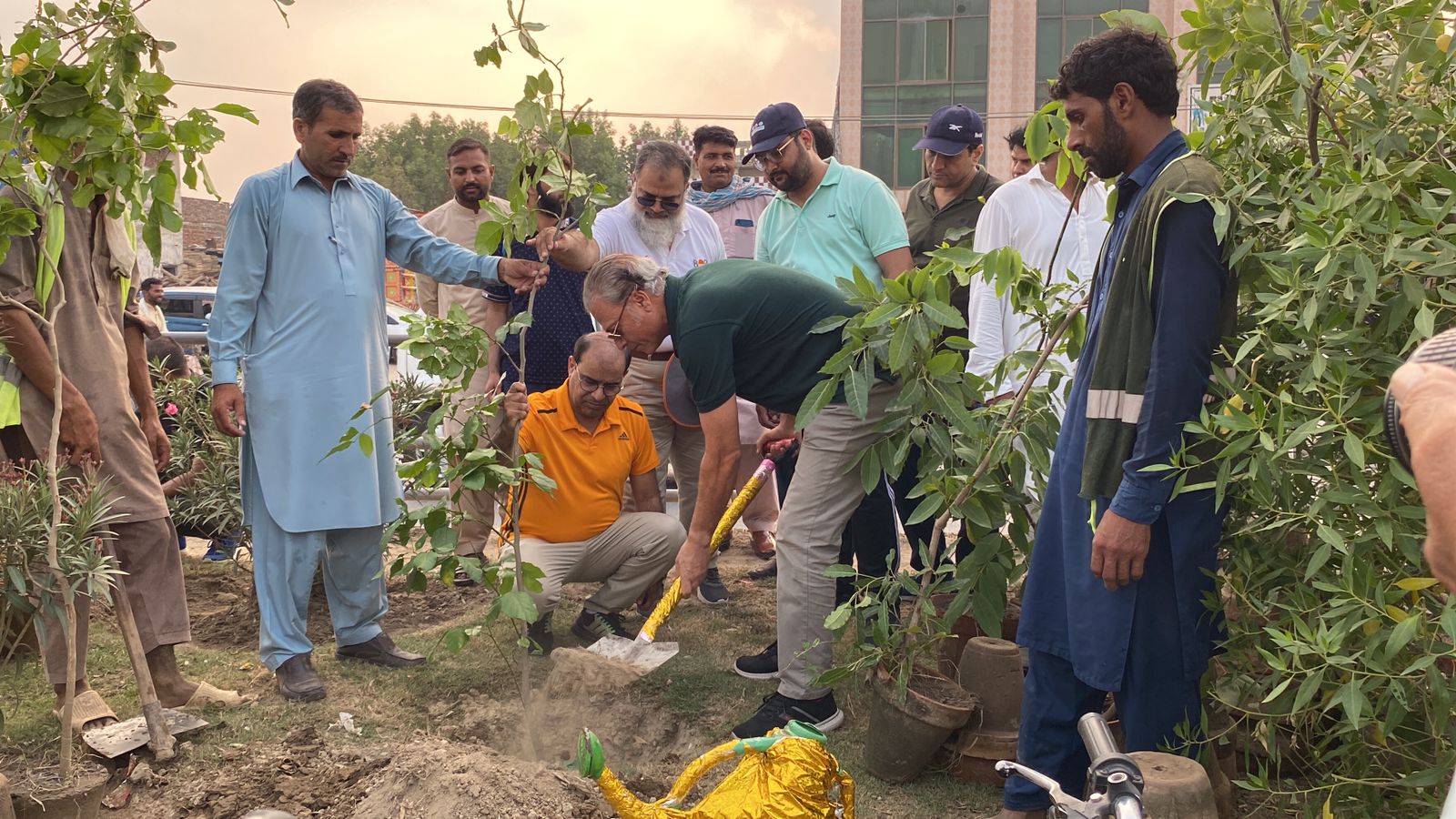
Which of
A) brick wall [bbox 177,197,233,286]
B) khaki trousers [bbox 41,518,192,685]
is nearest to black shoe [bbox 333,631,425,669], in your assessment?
khaki trousers [bbox 41,518,192,685]

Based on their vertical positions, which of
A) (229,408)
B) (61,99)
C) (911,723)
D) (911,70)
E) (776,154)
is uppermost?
(911,70)

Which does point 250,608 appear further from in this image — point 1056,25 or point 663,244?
point 1056,25

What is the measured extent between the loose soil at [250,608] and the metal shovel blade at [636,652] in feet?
3.71

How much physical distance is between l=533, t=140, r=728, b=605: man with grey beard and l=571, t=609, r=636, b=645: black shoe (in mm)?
586

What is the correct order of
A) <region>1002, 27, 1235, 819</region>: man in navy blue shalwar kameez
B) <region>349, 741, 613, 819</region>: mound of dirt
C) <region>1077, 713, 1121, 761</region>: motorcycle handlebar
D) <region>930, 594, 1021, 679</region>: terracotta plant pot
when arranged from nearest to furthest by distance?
1. <region>1077, 713, 1121, 761</region>: motorcycle handlebar
2. <region>1002, 27, 1235, 819</region>: man in navy blue shalwar kameez
3. <region>349, 741, 613, 819</region>: mound of dirt
4. <region>930, 594, 1021, 679</region>: terracotta plant pot

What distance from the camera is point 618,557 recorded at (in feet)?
15.1

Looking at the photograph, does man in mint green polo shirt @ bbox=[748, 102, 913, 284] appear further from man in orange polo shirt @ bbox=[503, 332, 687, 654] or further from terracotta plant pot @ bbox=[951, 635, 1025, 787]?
terracotta plant pot @ bbox=[951, 635, 1025, 787]

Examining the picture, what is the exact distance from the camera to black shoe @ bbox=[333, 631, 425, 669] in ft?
14.3

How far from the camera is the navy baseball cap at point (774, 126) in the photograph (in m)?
4.47

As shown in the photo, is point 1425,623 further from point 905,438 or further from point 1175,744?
point 905,438

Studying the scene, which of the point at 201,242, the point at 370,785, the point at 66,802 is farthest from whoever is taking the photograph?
the point at 201,242

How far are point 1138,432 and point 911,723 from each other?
1.14 m

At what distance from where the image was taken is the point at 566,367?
5.24m

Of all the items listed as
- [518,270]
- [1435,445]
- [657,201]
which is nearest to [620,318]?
[518,270]
